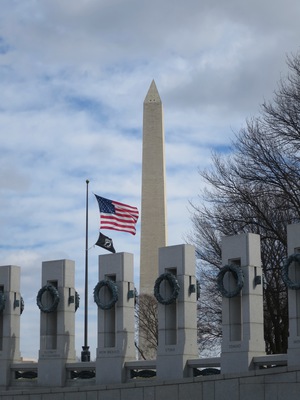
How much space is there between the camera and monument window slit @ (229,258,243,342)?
29.9 meters

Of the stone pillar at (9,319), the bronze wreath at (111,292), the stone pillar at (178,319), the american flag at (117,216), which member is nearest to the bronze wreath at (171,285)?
the stone pillar at (178,319)

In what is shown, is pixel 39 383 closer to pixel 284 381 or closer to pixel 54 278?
pixel 54 278

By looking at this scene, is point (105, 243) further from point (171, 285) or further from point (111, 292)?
point (171, 285)

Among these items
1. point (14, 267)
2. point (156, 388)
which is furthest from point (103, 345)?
point (14, 267)

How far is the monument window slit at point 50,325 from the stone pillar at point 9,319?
193 centimetres

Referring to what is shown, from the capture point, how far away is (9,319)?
36.7m

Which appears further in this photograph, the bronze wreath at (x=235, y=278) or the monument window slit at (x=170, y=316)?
the monument window slit at (x=170, y=316)

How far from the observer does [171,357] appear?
31.0 metres

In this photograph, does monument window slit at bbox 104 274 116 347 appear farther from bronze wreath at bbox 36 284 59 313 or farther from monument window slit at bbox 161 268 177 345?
monument window slit at bbox 161 268 177 345

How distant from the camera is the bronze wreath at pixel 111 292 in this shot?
32844 mm

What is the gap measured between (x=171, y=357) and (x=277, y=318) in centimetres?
1497

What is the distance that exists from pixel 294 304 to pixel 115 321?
7.46 m

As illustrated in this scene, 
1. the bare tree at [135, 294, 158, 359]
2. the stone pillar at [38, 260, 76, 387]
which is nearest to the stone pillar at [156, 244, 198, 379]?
the stone pillar at [38, 260, 76, 387]

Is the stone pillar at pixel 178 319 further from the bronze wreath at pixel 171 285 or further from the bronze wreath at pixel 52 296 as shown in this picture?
the bronze wreath at pixel 52 296
